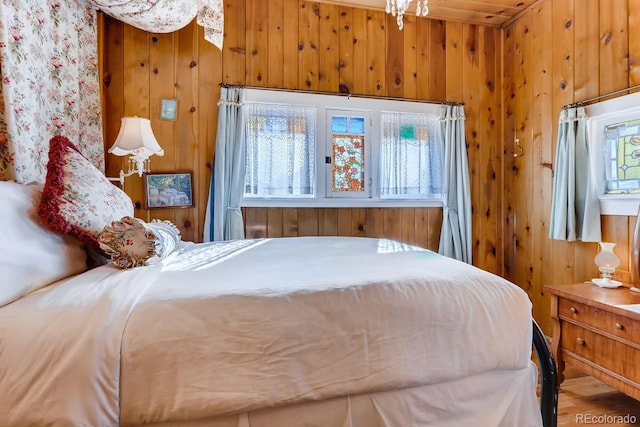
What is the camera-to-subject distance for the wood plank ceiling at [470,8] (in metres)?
2.96

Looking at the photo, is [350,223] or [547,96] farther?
[350,223]

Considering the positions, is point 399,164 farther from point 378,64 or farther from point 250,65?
point 250,65

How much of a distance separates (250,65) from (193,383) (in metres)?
2.63

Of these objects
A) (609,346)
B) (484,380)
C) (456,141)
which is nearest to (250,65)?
(456,141)

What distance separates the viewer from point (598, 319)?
185 centimetres

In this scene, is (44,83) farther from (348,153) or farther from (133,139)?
(348,153)

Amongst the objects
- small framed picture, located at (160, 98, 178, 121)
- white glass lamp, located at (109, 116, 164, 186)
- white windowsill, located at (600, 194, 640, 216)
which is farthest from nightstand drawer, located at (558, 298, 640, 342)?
small framed picture, located at (160, 98, 178, 121)

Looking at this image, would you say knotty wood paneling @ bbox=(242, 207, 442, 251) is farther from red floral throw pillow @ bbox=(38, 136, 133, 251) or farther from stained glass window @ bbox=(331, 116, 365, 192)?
red floral throw pillow @ bbox=(38, 136, 133, 251)

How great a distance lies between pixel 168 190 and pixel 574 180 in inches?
122

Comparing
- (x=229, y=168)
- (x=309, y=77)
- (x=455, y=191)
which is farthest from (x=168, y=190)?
(x=455, y=191)

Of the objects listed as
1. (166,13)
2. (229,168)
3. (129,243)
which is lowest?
(129,243)

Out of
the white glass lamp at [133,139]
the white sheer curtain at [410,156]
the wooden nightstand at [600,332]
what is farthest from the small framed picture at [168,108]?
the wooden nightstand at [600,332]

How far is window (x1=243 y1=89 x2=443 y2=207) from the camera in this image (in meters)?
2.83

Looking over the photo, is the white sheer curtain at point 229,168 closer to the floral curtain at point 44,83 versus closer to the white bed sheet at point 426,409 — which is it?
the floral curtain at point 44,83
